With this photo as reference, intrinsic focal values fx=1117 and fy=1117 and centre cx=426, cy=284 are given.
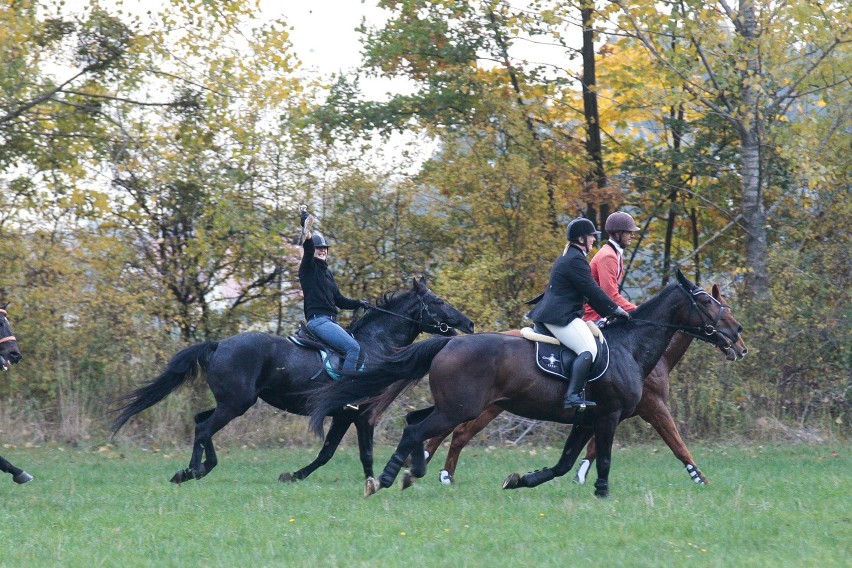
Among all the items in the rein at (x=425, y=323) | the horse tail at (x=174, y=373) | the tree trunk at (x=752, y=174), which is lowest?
the horse tail at (x=174, y=373)

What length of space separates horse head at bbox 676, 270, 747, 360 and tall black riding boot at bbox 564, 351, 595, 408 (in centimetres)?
138

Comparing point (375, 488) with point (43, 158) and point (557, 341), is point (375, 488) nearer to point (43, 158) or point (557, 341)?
point (557, 341)

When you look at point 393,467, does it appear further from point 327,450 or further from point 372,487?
point 327,450

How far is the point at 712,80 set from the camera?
1902 cm

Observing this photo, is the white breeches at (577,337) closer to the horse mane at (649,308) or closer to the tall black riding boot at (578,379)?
the tall black riding boot at (578,379)

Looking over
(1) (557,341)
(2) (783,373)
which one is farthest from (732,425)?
(1) (557,341)

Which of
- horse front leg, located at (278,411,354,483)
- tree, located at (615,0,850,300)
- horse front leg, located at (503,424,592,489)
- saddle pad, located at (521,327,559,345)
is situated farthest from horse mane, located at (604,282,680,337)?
tree, located at (615,0,850,300)

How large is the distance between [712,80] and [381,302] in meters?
8.88

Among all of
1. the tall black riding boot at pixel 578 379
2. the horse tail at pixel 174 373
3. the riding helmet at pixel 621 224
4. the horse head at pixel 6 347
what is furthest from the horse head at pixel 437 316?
the horse head at pixel 6 347

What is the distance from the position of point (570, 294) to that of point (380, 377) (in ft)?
6.28

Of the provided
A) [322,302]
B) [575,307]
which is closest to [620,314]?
[575,307]

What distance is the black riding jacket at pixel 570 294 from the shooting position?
10.1 meters

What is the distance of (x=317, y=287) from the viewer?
12.5 meters

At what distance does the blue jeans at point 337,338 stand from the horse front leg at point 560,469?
2809 millimetres
